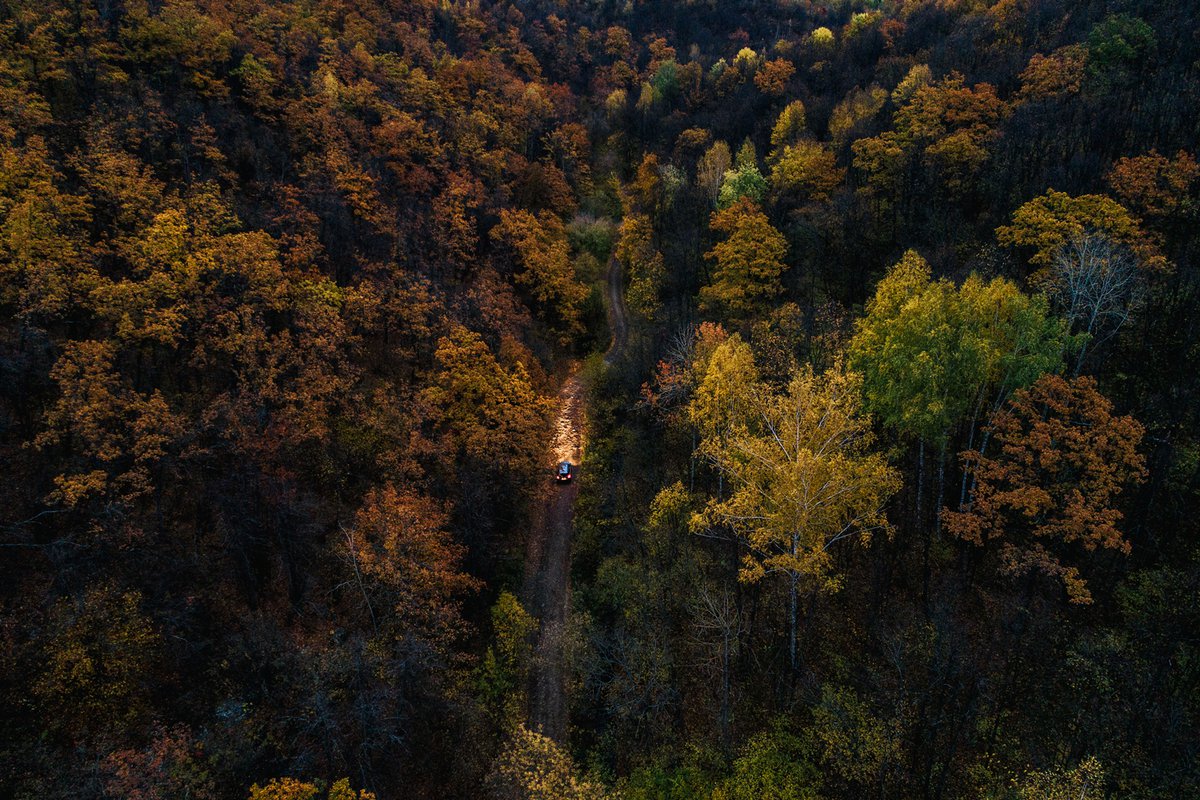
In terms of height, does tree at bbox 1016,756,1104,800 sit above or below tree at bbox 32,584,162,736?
above

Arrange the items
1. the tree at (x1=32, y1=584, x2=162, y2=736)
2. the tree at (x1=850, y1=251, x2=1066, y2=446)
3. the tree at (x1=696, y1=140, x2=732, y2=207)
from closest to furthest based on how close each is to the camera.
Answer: the tree at (x1=32, y1=584, x2=162, y2=736) < the tree at (x1=850, y1=251, x2=1066, y2=446) < the tree at (x1=696, y1=140, x2=732, y2=207)

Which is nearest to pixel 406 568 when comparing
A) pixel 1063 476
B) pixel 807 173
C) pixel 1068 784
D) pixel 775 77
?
pixel 1068 784

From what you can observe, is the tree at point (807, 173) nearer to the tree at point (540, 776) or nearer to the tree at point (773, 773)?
the tree at point (773, 773)

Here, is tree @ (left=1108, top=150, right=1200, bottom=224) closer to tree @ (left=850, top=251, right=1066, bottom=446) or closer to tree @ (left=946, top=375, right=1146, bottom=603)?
tree @ (left=850, top=251, right=1066, bottom=446)

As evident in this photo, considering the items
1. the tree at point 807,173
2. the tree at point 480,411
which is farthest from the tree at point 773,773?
the tree at point 807,173

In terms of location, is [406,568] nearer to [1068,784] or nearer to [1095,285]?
[1068,784]

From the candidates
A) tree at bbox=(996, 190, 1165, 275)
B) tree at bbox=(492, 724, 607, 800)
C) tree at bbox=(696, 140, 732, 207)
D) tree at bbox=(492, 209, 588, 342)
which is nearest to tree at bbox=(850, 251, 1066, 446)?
tree at bbox=(996, 190, 1165, 275)

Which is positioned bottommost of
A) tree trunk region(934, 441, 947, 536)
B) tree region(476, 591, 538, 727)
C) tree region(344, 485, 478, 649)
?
tree region(476, 591, 538, 727)
